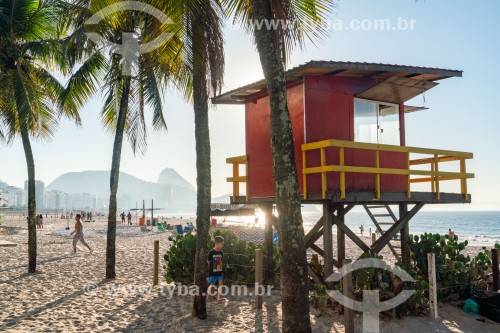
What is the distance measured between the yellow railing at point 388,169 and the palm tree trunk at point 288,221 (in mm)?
3041

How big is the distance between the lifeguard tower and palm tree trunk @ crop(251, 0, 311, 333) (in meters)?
3.04

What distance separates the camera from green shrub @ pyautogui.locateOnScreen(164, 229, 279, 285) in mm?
11883

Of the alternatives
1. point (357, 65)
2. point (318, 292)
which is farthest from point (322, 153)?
point (318, 292)

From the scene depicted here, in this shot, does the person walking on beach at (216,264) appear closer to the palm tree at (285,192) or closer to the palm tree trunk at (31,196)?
the palm tree at (285,192)

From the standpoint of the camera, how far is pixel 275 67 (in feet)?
20.5

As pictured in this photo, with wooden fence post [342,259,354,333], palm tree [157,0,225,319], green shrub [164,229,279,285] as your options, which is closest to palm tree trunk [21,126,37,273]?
green shrub [164,229,279,285]

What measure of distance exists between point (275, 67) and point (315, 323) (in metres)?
5.34

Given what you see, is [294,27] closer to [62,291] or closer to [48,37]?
[62,291]

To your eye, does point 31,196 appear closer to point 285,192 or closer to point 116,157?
point 116,157

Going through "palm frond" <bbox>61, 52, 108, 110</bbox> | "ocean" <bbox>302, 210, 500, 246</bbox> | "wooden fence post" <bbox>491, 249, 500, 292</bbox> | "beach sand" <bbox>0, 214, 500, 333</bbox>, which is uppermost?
"palm frond" <bbox>61, 52, 108, 110</bbox>

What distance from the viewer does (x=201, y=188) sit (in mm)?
8820

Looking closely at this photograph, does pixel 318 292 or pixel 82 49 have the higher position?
pixel 82 49

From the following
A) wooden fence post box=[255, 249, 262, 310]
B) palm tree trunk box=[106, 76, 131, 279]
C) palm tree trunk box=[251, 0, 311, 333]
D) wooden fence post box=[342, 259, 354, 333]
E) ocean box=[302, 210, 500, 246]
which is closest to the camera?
palm tree trunk box=[251, 0, 311, 333]

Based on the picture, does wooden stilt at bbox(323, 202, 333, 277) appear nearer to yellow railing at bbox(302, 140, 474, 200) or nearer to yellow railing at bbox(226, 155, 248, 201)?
yellow railing at bbox(302, 140, 474, 200)
